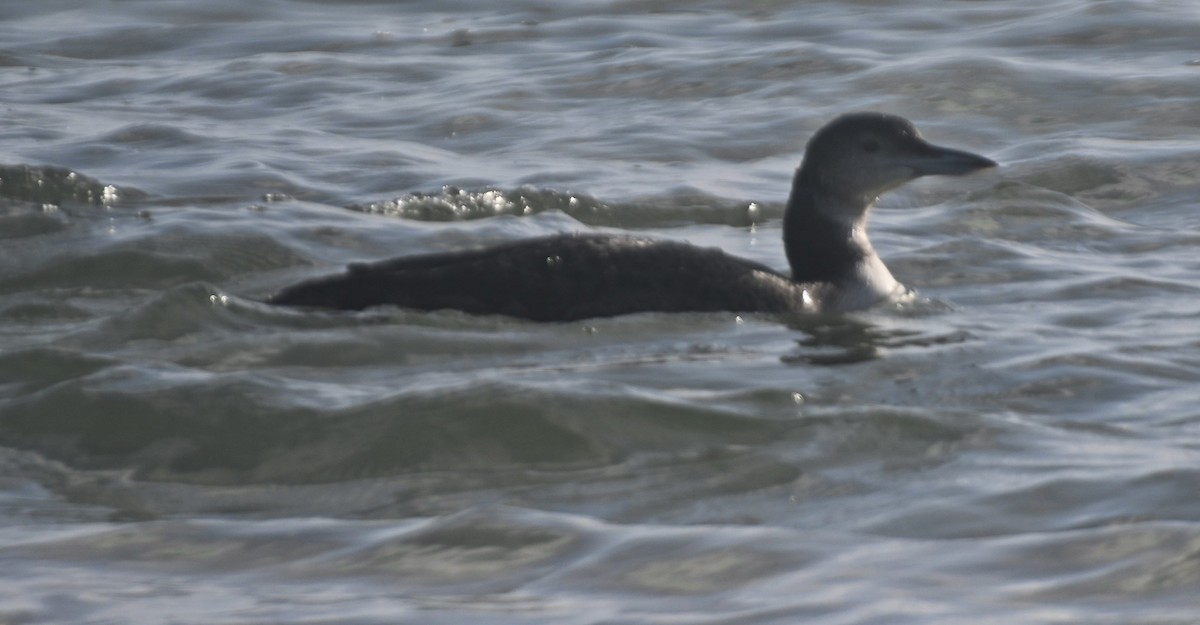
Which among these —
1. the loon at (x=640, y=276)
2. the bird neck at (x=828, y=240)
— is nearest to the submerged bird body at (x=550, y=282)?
the loon at (x=640, y=276)

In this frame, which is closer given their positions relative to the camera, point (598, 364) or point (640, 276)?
point (598, 364)

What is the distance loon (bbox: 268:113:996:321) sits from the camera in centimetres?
825

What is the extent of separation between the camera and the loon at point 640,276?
8250mm

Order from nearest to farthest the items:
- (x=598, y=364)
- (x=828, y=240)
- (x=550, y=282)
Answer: (x=598, y=364) < (x=550, y=282) < (x=828, y=240)

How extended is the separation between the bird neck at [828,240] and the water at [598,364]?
268 mm

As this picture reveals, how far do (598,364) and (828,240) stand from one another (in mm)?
1755

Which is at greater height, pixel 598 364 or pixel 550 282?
pixel 550 282

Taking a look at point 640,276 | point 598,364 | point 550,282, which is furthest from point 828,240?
point 598,364

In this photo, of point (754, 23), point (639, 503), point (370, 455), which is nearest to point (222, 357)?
point (370, 455)

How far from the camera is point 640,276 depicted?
8.38 m

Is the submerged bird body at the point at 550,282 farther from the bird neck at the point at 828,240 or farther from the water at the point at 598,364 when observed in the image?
the bird neck at the point at 828,240

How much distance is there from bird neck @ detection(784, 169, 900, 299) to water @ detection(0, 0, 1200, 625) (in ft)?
0.88

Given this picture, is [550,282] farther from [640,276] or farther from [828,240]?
[828,240]

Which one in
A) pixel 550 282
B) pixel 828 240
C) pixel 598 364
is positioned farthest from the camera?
pixel 828 240
